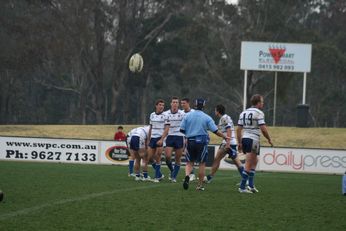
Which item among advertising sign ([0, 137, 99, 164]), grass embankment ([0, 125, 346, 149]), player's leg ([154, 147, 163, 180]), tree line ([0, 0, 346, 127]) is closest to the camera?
player's leg ([154, 147, 163, 180])

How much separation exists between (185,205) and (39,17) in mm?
47588

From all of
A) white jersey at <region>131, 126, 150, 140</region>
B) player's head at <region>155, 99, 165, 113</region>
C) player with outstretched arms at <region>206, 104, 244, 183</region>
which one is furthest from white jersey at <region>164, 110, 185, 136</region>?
player with outstretched arms at <region>206, 104, 244, 183</region>

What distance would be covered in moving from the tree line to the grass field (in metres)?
42.2

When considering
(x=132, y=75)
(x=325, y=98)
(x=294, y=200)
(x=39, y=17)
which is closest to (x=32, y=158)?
(x=294, y=200)

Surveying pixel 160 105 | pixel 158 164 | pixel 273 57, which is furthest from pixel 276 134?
pixel 160 105

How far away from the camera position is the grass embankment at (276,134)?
127ft

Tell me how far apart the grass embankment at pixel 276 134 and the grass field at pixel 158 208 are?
22.1m

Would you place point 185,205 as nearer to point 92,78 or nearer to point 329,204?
point 329,204

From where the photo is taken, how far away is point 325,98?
66750 mm

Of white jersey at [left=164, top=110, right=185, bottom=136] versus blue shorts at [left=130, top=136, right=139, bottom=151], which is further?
blue shorts at [left=130, top=136, right=139, bottom=151]

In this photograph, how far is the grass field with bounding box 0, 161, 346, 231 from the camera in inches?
389

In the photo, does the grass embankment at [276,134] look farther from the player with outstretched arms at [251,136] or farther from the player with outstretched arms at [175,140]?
the player with outstretched arms at [251,136]

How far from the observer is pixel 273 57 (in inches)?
1556

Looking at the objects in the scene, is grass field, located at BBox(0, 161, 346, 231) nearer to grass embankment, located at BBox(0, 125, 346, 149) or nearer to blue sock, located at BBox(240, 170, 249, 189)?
blue sock, located at BBox(240, 170, 249, 189)
